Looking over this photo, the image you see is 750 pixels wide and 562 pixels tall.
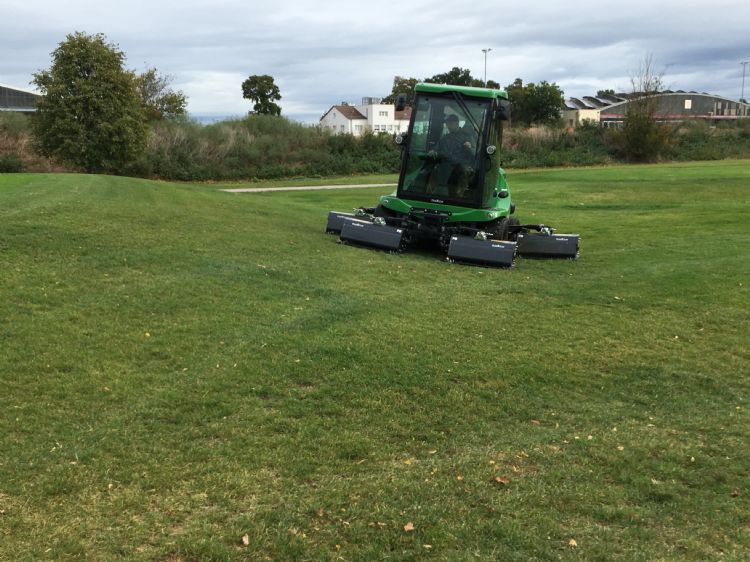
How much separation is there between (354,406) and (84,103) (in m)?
30.6

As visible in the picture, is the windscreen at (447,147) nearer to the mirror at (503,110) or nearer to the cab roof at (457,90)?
the cab roof at (457,90)

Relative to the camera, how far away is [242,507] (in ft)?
13.2

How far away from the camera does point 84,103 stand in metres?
30.9

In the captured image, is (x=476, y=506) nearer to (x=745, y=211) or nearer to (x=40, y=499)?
(x=40, y=499)

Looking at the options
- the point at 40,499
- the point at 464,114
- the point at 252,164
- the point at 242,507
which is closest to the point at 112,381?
the point at 40,499

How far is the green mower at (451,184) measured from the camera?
12367 mm

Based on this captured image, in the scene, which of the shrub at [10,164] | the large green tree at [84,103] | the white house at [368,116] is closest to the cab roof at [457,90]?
the large green tree at [84,103]

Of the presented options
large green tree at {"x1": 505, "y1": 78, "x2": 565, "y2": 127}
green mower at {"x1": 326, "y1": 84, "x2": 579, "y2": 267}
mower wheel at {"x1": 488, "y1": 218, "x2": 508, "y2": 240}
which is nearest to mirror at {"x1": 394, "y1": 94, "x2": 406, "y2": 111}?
green mower at {"x1": 326, "y1": 84, "x2": 579, "y2": 267}

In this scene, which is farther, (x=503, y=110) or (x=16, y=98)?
(x=16, y=98)

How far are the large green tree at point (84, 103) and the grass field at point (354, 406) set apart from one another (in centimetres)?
2204

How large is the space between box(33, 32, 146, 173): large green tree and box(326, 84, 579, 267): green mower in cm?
2329

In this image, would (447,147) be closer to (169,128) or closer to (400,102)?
(400,102)

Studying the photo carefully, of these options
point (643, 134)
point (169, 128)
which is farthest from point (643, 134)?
point (169, 128)

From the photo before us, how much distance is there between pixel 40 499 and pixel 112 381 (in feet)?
5.95
